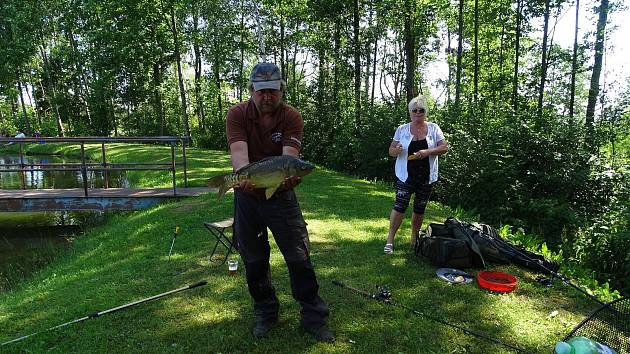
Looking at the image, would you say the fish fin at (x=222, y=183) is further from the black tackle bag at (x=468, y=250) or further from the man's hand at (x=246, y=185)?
the black tackle bag at (x=468, y=250)

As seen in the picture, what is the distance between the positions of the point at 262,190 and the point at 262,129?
1.52ft

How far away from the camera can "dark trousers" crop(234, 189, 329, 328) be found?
3.10 m

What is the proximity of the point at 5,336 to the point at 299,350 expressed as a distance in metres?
2.82

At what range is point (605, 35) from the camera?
16.2 meters

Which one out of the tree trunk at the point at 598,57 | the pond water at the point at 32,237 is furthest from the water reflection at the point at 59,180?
the tree trunk at the point at 598,57

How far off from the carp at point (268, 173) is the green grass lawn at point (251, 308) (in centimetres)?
141

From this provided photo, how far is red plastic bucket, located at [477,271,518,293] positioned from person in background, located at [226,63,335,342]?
85.7 inches

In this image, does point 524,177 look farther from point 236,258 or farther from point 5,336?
point 5,336

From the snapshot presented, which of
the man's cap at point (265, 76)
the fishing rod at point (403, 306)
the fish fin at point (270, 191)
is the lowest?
the fishing rod at point (403, 306)

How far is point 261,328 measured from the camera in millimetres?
3480

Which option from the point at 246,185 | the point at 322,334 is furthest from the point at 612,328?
the point at 246,185

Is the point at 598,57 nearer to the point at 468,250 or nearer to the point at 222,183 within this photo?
the point at 468,250

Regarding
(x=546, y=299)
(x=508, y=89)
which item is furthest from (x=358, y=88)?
(x=546, y=299)

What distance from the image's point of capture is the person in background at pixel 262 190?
2971 mm
